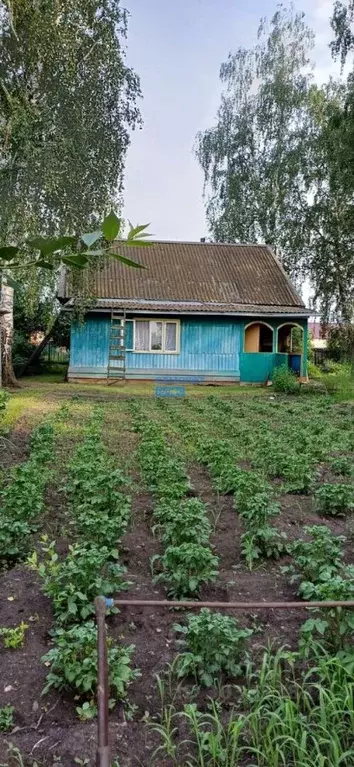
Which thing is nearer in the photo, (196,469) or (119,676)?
(119,676)

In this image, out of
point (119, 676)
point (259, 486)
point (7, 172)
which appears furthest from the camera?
point (7, 172)

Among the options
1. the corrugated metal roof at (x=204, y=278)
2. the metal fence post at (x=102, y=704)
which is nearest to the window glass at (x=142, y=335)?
the corrugated metal roof at (x=204, y=278)

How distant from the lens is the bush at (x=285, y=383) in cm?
1573

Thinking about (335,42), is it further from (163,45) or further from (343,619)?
(343,619)

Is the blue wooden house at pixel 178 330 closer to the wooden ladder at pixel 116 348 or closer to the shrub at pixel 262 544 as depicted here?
the wooden ladder at pixel 116 348

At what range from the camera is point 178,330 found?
60.1 ft

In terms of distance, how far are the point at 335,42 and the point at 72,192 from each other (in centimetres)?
861

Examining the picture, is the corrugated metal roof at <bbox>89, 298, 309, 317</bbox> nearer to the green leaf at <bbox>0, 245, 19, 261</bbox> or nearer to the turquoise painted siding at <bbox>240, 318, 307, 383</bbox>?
the turquoise painted siding at <bbox>240, 318, 307, 383</bbox>

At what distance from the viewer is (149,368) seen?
59.8 ft

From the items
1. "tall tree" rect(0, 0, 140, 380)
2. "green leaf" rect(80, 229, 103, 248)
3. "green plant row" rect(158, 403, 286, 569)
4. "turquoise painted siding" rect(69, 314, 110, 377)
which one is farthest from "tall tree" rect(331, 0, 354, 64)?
"green leaf" rect(80, 229, 103, 248)

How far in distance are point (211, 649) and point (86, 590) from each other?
0.79 meters

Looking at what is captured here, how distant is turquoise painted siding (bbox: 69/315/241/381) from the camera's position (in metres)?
18.1

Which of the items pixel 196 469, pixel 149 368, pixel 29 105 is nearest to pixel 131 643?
pixel 196 469

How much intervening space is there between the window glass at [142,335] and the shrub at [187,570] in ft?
49.4
